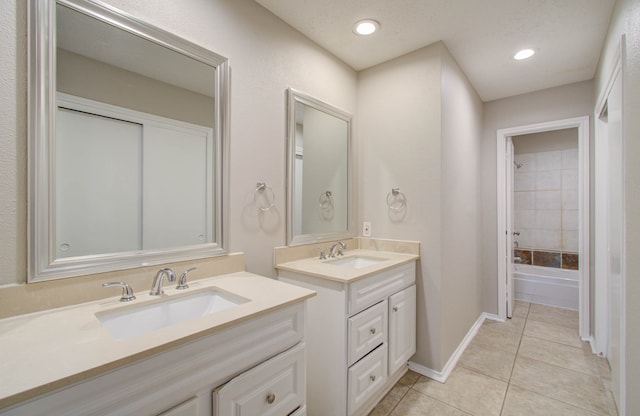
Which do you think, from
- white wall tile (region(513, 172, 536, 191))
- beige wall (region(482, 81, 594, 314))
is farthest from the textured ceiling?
white wall tile (region(513, 172, 536, 191))

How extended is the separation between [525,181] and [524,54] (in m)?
2.66

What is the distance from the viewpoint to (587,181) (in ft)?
8.61

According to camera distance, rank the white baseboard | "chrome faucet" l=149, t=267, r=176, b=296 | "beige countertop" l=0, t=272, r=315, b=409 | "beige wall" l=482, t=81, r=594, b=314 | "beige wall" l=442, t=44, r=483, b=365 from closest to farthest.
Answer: "beige countertop" l=0, t=272, r=315, b=409, "chrome faucet" l=149, t=267, r=176, b=296, the white baseboard, "beige wall" l=442, t=44, r=483, b=365, "beige wall" l=482, t=81, r=594, b=314

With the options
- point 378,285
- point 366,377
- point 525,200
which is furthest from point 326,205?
point 525,200

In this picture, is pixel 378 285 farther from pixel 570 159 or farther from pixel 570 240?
pixel 570 159

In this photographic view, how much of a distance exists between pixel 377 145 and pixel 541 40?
137 centimetres

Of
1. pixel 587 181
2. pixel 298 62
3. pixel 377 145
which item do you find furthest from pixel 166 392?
pixel 587 181

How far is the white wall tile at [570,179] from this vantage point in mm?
3887

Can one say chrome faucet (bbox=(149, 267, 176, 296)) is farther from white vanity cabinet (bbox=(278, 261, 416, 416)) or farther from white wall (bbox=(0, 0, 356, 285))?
white vanity cabinet (bbox=(278, 261, 416, 416))

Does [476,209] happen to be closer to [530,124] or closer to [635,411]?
[530,124]

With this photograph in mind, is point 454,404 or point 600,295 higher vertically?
point 600,295

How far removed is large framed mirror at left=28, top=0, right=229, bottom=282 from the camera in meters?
1.00

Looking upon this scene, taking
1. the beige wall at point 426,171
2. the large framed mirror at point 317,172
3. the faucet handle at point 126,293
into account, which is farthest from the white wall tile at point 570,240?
the faucet handle at point 126,293

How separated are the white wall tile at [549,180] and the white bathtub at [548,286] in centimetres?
116
